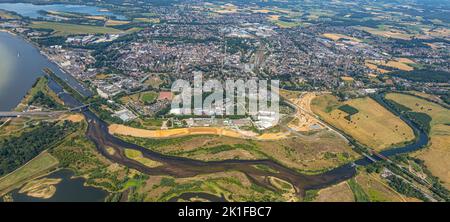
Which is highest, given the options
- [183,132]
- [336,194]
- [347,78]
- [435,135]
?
[347,78]

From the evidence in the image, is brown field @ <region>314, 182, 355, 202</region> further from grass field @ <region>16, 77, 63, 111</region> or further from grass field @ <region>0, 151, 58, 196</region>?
grass field @ <region>16, 77, 63, 111</region>

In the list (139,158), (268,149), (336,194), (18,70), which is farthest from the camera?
(18,70)

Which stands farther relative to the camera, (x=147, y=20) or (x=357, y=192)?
(x=147, y=20)

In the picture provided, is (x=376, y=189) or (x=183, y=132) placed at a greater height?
(x=183, y=132)

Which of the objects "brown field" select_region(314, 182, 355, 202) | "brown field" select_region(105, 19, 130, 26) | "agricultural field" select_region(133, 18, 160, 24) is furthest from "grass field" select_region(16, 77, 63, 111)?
"agricultural field" select_region(133, 18, 160, 24)

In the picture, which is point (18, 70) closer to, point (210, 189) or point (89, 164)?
point (89, 164)

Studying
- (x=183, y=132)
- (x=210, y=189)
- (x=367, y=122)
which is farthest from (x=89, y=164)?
(x=367, y=122)
